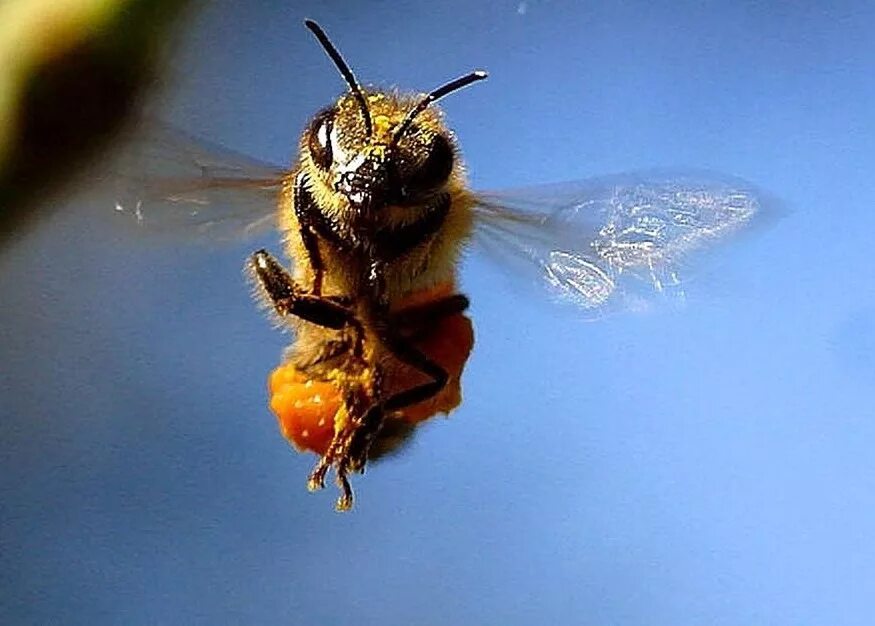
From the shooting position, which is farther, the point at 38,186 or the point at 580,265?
the point at 580,265

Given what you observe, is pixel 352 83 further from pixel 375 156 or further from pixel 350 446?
pixel 350 446

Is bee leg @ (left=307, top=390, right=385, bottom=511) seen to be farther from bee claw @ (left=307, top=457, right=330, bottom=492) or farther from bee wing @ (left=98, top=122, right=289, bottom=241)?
bee wing @ (left=98, top=122, right=289, bottom=241)

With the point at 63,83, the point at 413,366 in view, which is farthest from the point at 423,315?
the point at 63,83

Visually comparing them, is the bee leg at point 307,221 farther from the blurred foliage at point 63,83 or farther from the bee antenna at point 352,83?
the blurred foliage at point 63,83

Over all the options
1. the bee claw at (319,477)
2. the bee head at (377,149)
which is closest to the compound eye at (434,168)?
the bee head at (377,149)

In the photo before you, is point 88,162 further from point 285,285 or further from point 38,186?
point 285,285

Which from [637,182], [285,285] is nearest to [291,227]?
[285,285]

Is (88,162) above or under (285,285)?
above
